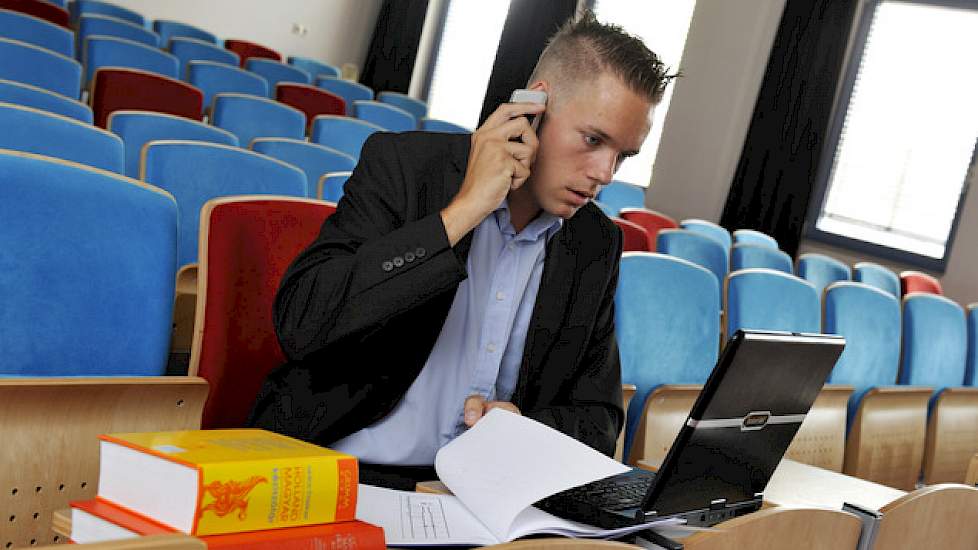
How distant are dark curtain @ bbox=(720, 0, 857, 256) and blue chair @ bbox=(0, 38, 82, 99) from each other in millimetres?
6210

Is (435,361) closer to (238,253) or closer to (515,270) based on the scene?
(515,270)

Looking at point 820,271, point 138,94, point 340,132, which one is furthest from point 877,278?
point 138,94

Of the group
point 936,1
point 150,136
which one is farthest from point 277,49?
point 150,136

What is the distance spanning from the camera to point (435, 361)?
6.64 feet

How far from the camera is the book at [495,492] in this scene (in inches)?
57.2

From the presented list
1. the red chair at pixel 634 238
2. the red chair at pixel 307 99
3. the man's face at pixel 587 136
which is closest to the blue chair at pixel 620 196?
the red chair at pixel 307 99

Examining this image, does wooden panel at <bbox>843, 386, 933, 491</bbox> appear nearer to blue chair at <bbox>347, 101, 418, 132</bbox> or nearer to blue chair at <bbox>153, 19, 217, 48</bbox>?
blue chair at <bbox>347, 101, 418, 132</bbox>

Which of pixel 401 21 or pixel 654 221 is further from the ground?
pixel 401 21

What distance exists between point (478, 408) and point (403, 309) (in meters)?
0.27

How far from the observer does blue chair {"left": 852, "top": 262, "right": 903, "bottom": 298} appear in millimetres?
6633

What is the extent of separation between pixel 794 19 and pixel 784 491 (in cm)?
779

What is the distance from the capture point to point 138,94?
5.48 m

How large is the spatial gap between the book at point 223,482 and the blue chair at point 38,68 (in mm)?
3941

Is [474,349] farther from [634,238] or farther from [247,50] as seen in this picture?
[247,50]
